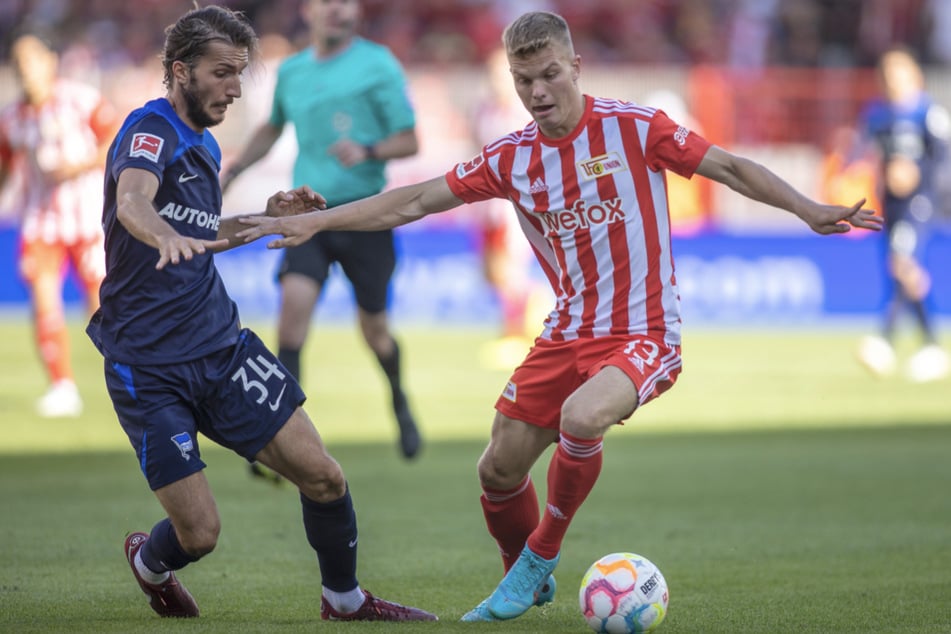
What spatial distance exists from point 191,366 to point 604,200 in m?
1.59

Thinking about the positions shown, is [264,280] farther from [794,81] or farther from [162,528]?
[162,528]

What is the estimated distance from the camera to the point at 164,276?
5.02 meters

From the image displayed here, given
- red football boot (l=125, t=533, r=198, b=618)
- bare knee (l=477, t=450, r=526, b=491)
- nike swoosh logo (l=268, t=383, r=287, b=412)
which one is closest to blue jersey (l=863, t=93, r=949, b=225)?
bare knee (l=477, t=450, r=526, b=491)

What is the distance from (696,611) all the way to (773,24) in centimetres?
1950

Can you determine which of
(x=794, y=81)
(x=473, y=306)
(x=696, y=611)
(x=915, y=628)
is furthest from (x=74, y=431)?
(x=794, y=81)

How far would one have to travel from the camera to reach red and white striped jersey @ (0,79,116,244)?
435 inches

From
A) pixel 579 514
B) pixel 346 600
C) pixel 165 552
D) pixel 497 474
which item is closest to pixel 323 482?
pixel 346 600

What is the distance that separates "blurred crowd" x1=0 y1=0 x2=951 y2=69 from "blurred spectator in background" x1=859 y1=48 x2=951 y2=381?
8216mm

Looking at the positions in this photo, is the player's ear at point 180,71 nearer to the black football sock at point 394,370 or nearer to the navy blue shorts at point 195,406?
the navy blue shorts at point 195,406

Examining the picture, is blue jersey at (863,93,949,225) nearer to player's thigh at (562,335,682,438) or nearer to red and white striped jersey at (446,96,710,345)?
red and white striped jersey at (446,96,710,345)

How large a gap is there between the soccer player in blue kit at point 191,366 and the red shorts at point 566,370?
726 millimetres

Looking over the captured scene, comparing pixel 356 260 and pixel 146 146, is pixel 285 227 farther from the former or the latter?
pixel 356 260

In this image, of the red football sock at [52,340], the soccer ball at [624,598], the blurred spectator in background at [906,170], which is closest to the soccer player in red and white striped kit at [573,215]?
the soccer ball at [624,598]

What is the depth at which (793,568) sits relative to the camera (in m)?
6.06
